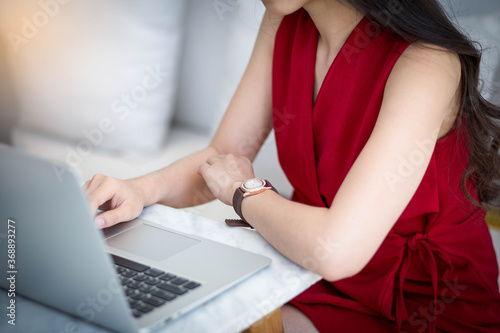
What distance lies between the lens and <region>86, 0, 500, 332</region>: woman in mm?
666

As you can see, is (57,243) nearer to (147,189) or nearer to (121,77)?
(147,189)

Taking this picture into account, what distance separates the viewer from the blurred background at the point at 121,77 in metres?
1.69

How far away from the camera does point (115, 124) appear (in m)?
1.77

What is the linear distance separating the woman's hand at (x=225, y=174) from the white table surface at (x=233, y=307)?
15 cm

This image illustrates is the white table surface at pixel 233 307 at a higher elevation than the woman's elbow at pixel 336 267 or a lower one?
lower

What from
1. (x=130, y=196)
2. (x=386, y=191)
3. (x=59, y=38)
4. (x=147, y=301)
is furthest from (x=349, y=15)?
(x=59, y=38)

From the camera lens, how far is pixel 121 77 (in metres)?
1.73

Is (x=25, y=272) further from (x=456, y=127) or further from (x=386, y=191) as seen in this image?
(x=456, y=127)

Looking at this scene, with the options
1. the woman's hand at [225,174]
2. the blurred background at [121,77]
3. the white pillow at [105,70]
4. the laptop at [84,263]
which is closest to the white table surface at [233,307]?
the laptop at [84,263]

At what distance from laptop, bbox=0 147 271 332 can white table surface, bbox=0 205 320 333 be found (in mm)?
10

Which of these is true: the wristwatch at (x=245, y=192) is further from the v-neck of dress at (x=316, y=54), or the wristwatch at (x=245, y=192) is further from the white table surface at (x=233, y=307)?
the v-neck of dress at (x=316, y=54)

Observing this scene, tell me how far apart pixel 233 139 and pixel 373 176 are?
46 centimetres

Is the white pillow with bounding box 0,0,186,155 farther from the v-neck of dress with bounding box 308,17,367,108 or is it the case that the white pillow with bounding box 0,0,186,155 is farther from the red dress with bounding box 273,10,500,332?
the red dress with bounding box 273,10,500,332

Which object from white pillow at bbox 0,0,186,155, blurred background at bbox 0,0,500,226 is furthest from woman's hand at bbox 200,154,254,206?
white pillow at bbox 0,0,186,155
